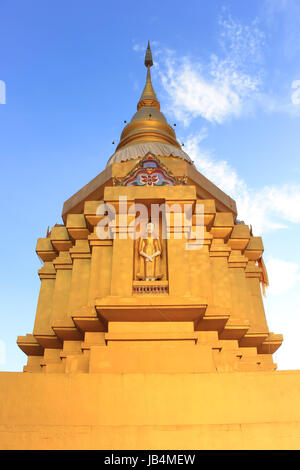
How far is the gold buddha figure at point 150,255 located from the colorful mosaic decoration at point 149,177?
1470mm

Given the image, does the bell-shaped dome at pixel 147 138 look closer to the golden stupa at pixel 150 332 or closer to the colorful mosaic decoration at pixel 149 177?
the golden stupa at pixel 150 332

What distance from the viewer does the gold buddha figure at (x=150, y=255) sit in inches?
424

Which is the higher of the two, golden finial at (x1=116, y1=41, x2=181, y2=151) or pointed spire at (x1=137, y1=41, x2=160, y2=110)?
pointed spire at (x1=137, y1=41, x2=160, y2=110)

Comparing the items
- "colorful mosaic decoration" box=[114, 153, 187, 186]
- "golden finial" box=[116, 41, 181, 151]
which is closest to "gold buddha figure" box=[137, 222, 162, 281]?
"colorful mosaic decoration" box=[114, 153, 187, 186]

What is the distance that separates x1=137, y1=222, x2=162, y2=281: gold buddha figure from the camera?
35.3 ft

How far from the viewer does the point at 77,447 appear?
6.27m

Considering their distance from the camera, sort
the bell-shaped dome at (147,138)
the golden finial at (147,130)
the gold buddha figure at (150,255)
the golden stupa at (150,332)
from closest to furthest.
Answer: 1. the golden stupa at (150,332)
2. the gold buddha figure at (150,255)
3. the bell-shaped dome at (147,138)
4. the golden finial at (147,130)

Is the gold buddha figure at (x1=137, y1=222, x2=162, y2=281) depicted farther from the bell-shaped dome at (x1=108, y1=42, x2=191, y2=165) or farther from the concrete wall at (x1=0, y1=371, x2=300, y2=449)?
the bell-shaped dome at (x1=108, y1=42, x2=191, y2=165)

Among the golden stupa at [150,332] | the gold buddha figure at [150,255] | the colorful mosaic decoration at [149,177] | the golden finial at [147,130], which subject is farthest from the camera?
the golden finial at [147,130]

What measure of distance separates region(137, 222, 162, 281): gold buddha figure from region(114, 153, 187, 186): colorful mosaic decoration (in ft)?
4.82

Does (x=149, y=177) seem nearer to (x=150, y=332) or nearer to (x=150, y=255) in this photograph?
(x=150, y=255)

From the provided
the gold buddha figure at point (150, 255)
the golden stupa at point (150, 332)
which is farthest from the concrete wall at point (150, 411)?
the gold buddha figure at point (150, 255)

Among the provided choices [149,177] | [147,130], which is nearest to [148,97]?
[147,130]
